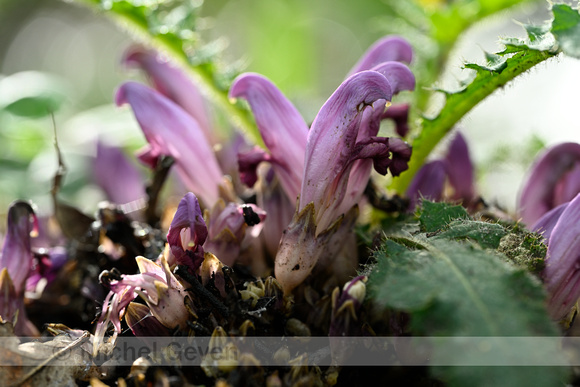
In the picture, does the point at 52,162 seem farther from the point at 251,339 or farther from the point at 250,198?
the point at 251,339

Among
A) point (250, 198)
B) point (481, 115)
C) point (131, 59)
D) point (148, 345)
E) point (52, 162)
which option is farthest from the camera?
point (481, 115)

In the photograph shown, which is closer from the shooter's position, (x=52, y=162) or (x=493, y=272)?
(x=493, y=272)

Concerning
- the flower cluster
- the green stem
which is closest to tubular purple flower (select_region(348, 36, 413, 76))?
the flower cluster

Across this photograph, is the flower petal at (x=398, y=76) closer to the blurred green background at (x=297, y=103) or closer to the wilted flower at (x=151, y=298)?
the blurred green background at (x=297, y=103)

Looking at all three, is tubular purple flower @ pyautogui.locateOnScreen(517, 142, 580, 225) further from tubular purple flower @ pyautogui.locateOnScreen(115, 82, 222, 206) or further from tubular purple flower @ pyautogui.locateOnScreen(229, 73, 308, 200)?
tubular purple flower @ pyautogui.locateOnScreen(115, 82, 222, 206)

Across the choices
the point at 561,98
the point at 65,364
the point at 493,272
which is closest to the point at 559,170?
the point at 493,272

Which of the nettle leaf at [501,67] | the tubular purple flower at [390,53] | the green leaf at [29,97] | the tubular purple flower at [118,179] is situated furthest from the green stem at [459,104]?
the green leaf at [29,97]

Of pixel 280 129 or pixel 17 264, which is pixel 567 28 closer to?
pixel 280 129

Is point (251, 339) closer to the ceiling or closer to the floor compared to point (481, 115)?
closer to the ceiling

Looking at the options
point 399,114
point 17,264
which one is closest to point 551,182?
point 399,114
